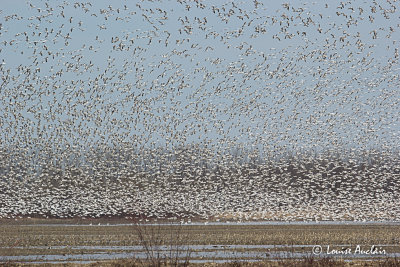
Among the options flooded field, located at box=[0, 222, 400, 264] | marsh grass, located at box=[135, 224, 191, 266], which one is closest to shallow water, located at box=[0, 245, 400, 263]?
flooded field, located at box=[0, 222, 400, 264]

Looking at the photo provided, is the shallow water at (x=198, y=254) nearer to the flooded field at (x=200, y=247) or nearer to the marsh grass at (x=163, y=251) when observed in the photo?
the flooded field at (x=200, y=247)

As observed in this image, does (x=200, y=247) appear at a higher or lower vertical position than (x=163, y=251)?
lower

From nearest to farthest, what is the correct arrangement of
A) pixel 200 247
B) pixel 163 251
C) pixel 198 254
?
pixel 198 254, pixel 163 251, pixel 200 247

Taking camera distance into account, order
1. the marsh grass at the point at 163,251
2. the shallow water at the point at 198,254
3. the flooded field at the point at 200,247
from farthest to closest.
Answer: the flooded field at the point at 200,247 < the shallow water at the point at 198,254 < the marsh grass at the point at 163,251

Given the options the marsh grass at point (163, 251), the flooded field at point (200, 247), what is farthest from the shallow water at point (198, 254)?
the marsh grass at point (163, 251)

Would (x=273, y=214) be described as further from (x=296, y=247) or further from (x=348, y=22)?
(x=348, y=22)

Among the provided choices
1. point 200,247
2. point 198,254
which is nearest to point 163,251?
point 198,254

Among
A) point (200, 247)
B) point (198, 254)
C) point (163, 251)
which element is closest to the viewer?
point (198, 254)

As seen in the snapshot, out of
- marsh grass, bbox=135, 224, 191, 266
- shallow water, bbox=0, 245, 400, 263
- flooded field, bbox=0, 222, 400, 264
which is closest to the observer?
marsh grass, bbox=135, 224, 191, 266

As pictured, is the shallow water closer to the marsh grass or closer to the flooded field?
the flooded field

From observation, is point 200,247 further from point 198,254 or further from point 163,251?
point 163,251

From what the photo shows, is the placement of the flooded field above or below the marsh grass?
below

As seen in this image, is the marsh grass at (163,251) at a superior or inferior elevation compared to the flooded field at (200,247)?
superior

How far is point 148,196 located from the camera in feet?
245
